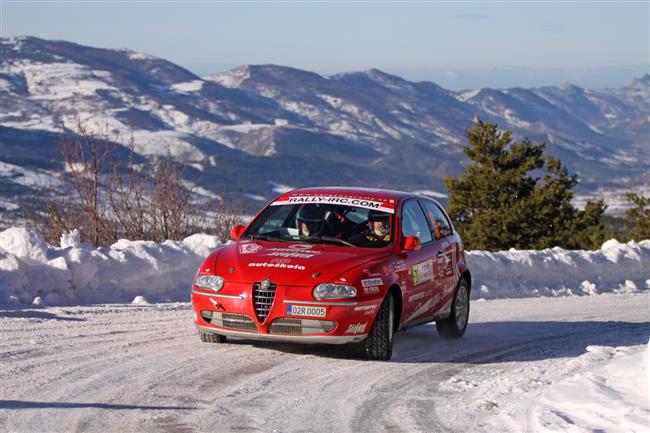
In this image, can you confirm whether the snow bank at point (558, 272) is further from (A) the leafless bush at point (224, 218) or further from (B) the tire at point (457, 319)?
(A) the leafless bush at point (224, 218)

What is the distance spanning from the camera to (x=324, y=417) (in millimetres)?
7031

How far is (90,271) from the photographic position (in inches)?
514

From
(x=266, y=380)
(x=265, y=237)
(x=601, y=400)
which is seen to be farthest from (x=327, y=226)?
(x=601, y=400)

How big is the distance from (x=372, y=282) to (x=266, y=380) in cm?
138

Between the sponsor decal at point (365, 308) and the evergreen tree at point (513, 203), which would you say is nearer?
the sponsor decal at point (365, 308)

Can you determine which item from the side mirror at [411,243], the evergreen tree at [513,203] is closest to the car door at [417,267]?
the side mirror at [411,243]

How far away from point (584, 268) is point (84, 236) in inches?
429

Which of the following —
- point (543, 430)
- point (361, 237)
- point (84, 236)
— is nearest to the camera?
point (543, 430)

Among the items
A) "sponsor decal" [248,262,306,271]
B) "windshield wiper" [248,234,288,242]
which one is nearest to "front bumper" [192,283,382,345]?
"sponsor decal" [248,262,306,271]

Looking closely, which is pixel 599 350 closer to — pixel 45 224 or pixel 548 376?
pixel 548 376

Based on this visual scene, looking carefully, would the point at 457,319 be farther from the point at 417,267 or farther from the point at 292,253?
the point at 292,253

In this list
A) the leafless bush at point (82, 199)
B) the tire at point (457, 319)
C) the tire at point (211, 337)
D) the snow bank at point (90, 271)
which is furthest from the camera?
the leafless bush at point (82, 199)

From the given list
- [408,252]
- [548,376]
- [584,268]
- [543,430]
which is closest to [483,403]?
[543,430]

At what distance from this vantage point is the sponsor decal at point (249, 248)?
9.50 m
